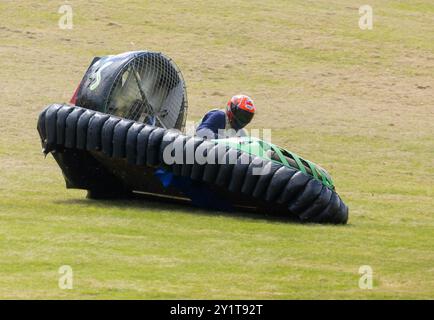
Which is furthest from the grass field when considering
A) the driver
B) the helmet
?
the helmet

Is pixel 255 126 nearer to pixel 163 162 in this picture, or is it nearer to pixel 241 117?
pixel 241 117

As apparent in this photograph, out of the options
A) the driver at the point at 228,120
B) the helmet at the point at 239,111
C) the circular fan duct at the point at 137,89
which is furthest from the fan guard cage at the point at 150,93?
the helmet at the point at 239,111

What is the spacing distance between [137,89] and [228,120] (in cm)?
111

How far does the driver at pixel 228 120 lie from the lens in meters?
10.6

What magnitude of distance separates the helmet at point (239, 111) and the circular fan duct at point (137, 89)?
3.31ft

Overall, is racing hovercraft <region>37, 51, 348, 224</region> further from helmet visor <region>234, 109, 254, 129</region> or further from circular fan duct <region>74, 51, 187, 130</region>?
helmet visor <region>234, 109, 254, 129</region>

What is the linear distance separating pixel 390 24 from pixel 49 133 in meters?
14.4

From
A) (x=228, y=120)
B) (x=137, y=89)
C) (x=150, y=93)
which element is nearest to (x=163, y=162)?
(x=228, y=120)

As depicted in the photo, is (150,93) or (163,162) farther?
(150,93)

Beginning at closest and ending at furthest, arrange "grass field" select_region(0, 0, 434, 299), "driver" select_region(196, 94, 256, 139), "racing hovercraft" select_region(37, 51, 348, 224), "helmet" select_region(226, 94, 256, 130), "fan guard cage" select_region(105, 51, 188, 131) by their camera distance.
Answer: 1. "grass field" select_region(0, 0, 434, 299)
2. "racing hovercraft" select_region(37, 51, 348, 224)
3. "driver" select_region(196, 94, 256, 139)
4. "helmet" select_region(226, 94, 256, 130)
5. "fan guard cage" select_region(105, 51, 188, 131)

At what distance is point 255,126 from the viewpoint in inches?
660

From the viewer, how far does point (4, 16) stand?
2230 cm

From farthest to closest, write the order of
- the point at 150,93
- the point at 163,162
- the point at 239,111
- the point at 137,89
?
the point at 150,93, the point at 137,89, the point at 239,111, the point at 163,162

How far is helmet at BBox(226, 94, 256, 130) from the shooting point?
35.1 feet
